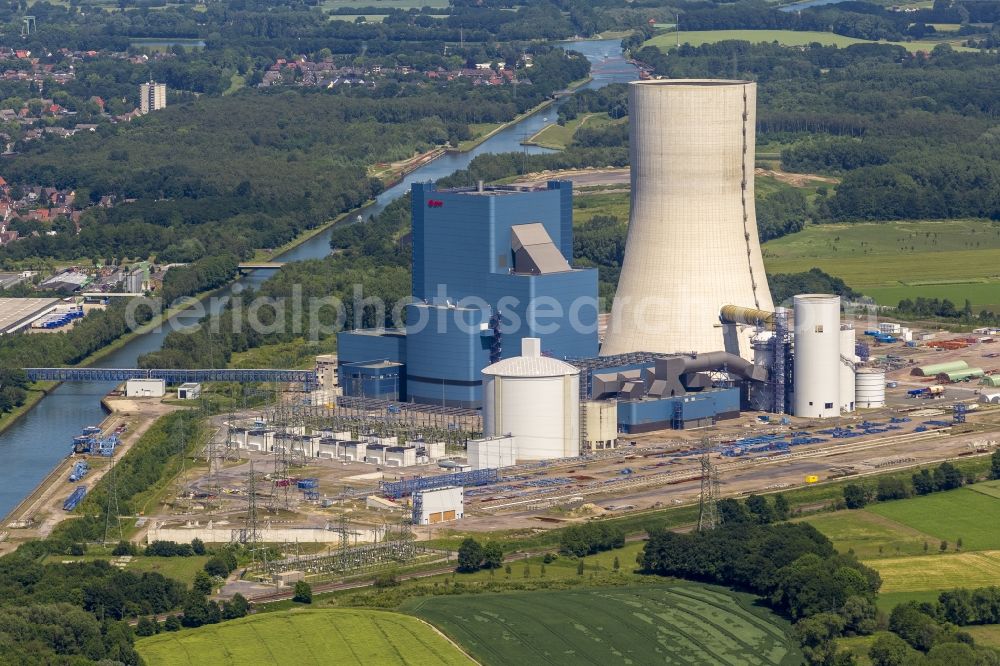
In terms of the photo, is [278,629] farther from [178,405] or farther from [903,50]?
[903,50]

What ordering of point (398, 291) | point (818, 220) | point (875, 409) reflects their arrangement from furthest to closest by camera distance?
1. point (818, 220)
2. point (398, 291)
3. point (875, 409)

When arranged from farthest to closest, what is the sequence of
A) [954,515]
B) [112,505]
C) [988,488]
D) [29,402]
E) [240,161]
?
[240,161] → [29,402] → [988,488] → [112,505] → [954,515]

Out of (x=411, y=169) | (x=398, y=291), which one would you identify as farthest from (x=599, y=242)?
(x=411, y=169)

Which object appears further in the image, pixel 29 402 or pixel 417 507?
pixel 29 402

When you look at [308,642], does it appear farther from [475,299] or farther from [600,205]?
[600,205]

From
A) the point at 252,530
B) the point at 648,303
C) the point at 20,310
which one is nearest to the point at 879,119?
the point at 20,310

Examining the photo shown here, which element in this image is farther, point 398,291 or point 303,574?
point 398,291

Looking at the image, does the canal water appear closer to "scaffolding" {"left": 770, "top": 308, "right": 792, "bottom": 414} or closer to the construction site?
the construction site
